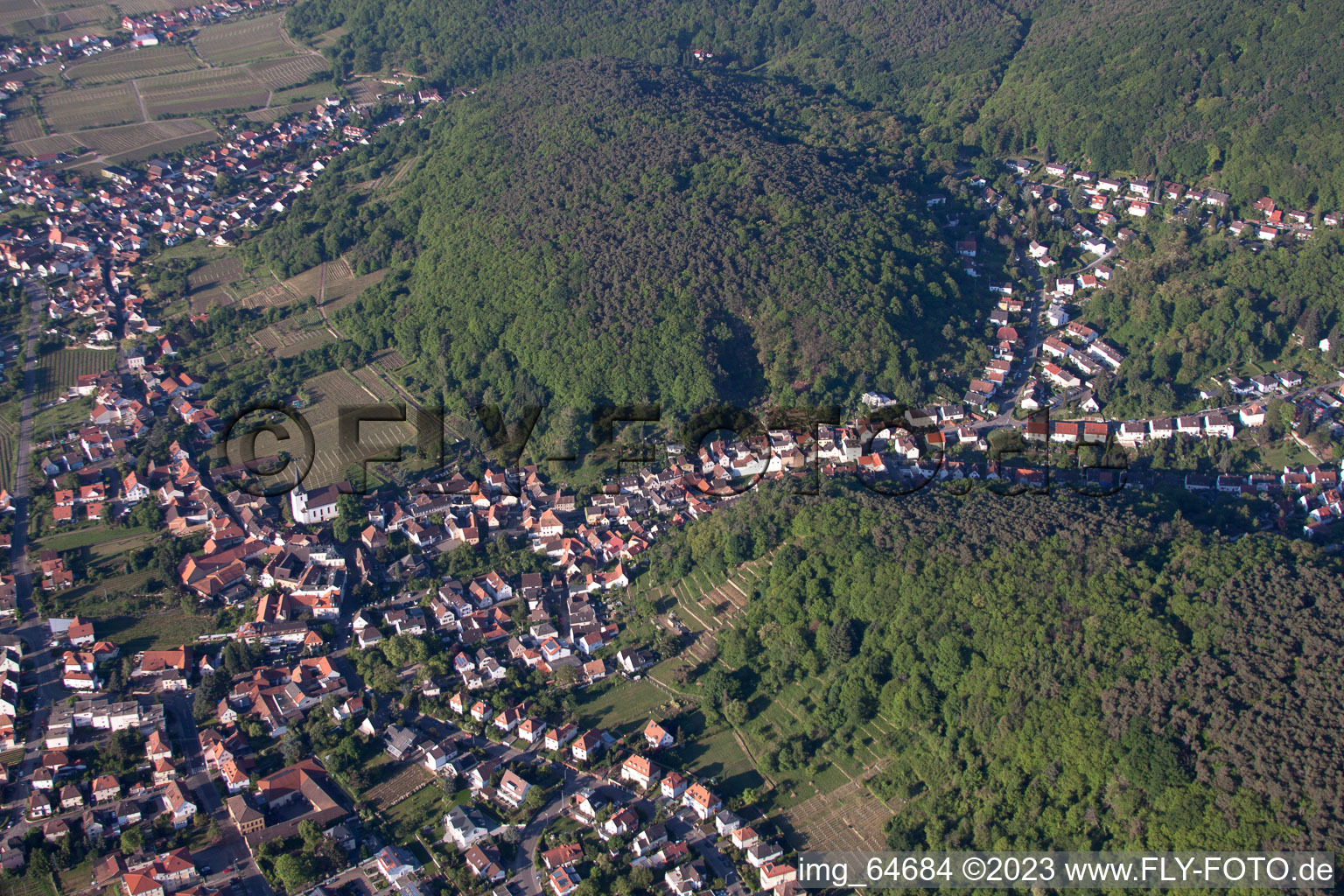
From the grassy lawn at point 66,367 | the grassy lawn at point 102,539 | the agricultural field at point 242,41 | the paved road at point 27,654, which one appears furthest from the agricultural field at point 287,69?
the grassy lawn at point 102,539

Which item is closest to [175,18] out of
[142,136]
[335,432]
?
[142,136]

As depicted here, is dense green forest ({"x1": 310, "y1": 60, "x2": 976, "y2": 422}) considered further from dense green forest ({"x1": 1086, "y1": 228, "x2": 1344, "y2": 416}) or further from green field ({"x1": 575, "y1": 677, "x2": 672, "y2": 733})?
green field ({"x1": 575, "y1": 677, "x2": 672, "y2": 733})

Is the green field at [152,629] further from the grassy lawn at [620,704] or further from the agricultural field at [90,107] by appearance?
the agricultural field at [90,107]

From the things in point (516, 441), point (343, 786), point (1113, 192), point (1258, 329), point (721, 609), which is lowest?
point (343, 786)

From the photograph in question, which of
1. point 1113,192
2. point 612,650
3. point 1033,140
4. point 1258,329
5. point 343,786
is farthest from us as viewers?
point 1033,140

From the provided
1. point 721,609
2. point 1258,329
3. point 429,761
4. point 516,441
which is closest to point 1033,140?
point 1258,329

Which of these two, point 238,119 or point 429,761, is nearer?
point 429,761

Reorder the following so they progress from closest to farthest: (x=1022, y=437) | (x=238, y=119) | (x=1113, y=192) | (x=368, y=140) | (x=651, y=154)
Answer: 1. (x=1022, y=437)
2. (x=651, y=154)
3. (x=1113, y=192)
4. (x=368, y=140)
5. (x=238, y=119)

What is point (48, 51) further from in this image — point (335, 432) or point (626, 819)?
point (626, 819)

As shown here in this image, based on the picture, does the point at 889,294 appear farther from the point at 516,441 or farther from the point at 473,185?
the point at 473,185
